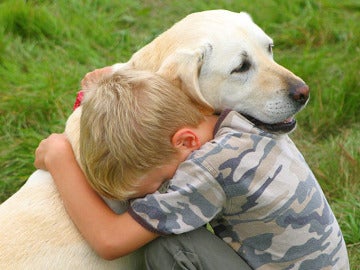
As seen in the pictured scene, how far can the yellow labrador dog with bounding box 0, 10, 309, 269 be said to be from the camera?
245cm

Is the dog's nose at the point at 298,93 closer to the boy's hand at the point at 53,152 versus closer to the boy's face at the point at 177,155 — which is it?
the boy's face at the point at 177,155

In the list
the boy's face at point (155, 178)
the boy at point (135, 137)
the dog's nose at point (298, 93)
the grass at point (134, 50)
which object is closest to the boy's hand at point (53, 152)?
the boy at point (135, 137)

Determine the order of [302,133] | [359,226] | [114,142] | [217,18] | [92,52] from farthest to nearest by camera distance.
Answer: [92,52] → [302,133] → [359,226] → [217,18] → [114,142]

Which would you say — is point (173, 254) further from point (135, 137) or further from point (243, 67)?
point (243, 67)

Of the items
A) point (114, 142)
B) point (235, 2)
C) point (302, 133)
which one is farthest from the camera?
point (235, 2)

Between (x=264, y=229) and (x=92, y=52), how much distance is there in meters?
2.50

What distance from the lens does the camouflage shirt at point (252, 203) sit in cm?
229

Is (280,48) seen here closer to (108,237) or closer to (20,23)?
(20,23)

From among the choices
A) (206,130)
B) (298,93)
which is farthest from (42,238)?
(298,93)

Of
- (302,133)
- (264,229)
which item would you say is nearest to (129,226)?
(264,229)

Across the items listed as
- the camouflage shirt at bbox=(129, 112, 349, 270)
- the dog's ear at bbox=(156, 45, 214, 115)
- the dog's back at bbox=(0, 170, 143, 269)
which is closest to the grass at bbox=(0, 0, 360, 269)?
the camouflage shirt at bbox=(129, 112, 349, 270)

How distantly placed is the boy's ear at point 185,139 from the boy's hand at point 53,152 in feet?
1.36

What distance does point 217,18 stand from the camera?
101 inches

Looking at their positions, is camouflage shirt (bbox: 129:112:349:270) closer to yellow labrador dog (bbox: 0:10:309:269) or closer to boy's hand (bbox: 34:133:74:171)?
yellow labrador dog (bbox: 0:10:309:269)
